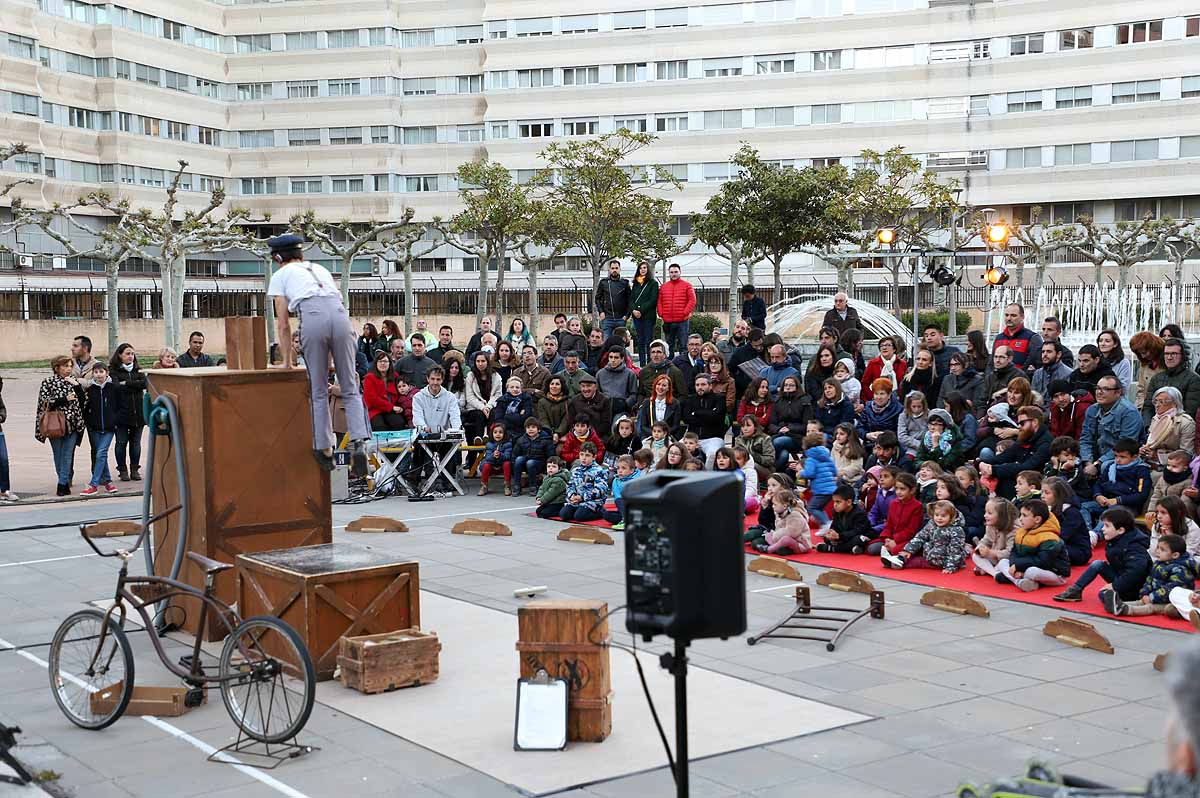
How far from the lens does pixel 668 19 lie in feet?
227

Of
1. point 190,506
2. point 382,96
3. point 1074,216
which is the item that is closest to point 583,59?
point 382,96

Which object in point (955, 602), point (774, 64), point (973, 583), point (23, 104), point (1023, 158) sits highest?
point (774, 64)

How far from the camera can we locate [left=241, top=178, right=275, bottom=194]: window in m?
77.6

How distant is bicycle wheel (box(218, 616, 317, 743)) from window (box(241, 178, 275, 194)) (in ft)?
239

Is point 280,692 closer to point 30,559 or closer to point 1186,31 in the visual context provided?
point 30,559

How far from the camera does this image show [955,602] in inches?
458

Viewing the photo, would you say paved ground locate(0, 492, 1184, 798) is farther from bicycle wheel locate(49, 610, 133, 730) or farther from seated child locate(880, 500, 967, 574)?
seated child locate(880, 500, 967, 574)

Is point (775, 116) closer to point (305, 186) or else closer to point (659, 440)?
point (305, 186)

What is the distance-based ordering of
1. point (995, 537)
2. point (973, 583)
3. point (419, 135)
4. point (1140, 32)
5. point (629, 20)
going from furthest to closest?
1. point (419, 135)
2. point (629, 20)
3. point (1140, 32)
4. point (995, 537)
5. point (973, 583)

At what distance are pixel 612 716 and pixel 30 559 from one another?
850 centimetres

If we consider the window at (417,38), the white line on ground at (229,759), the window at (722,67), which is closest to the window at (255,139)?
the window at (417,38)

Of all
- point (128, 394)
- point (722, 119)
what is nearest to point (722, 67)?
point (722, 119)

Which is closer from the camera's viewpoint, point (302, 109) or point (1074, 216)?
point (1074, 216)

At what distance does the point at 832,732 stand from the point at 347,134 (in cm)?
7174
